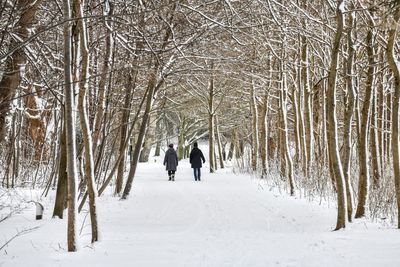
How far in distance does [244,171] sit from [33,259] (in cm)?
1700

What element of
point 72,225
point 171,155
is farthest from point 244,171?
point 72,225

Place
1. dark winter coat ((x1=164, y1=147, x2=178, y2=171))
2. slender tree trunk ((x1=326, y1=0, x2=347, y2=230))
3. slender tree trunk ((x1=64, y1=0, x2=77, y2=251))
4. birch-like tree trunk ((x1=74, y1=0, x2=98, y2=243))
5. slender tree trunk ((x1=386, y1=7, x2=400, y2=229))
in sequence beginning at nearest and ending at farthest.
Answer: slender tree trunk ((x1=64, y1=0, x2=77, y2=251))
birch-like tree trunk ((x1=74, y1=0, x2=98, y2=243))
slender tree trunk ((x1=386, y1=7, x2=400, y2=229))
slender tree trunk ((x1=326, y1=0, x2=347, y2=230))
dark winter coat ((x1=164, y1=147, x2=178, y2=171))

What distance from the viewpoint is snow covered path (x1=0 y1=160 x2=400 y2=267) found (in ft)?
18.5

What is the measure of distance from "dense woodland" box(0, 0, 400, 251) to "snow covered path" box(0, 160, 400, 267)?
59cm

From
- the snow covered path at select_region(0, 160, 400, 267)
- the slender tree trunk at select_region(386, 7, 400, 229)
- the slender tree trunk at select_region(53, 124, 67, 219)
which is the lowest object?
the snow covered path at select_region(0, 160, 400, 267)

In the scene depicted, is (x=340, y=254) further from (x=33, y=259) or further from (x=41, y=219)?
(x=41, y=219)

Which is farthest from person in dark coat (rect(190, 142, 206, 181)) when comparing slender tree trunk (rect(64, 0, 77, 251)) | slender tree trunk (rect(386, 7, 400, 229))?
slender tree trunk (rect(64, 0, 77, 251))

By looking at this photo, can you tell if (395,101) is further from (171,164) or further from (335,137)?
(171,164)

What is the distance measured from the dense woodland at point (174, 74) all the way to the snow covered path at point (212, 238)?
1.93ft

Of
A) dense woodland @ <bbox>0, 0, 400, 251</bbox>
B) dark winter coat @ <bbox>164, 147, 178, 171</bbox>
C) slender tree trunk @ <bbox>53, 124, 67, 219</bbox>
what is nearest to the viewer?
dense woodland @ <bbox>0, 0, 400, 251</bbox>

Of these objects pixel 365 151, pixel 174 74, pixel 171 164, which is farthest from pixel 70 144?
pixel 171 164

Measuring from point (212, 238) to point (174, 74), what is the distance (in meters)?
6.52

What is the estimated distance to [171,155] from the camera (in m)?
20.0

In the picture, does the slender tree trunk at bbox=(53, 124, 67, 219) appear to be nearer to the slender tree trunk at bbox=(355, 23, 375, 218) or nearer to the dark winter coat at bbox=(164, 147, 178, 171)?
the slender tree trunk at bbox=(355, 23, 375, 218)
